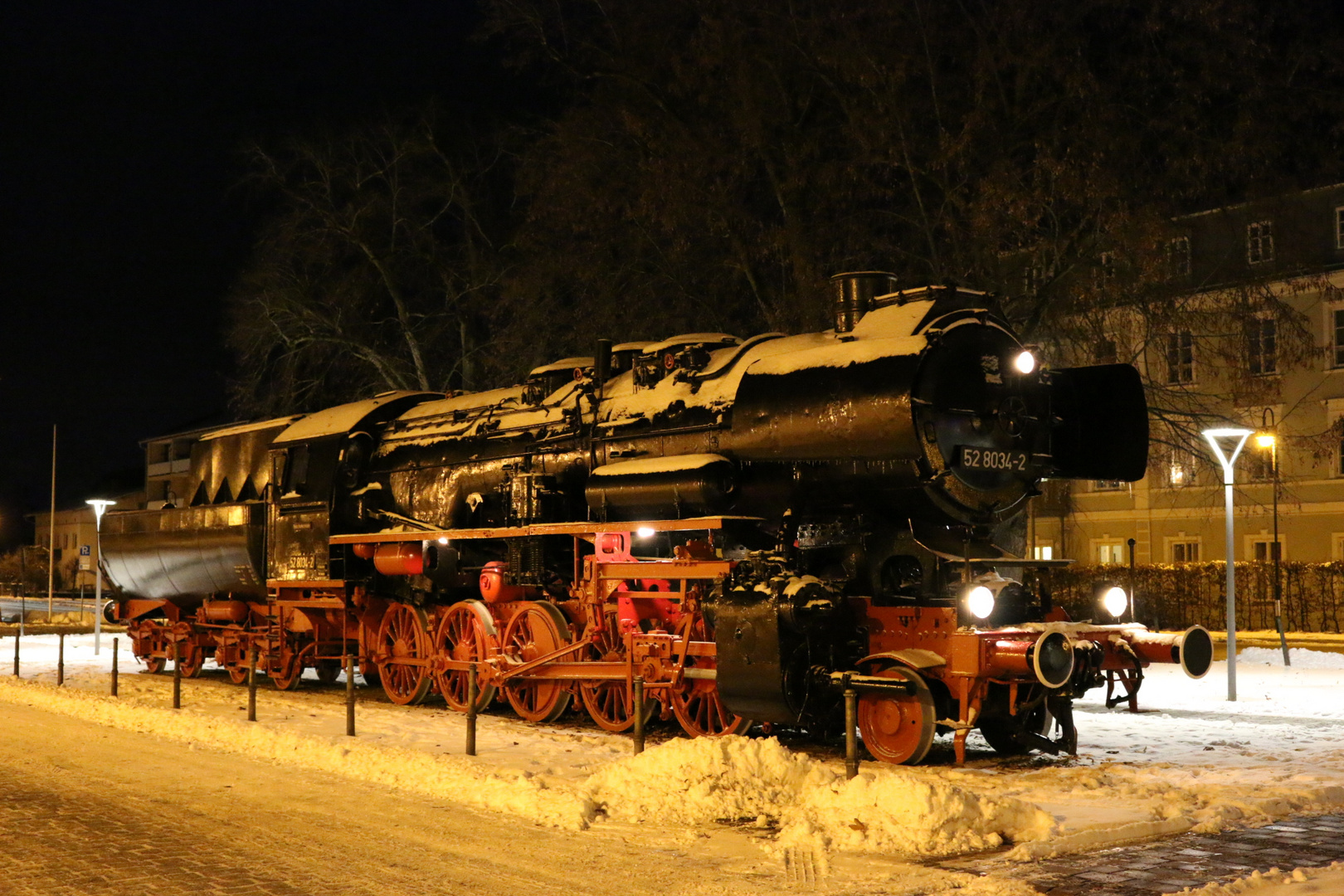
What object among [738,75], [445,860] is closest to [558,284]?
[738,75]

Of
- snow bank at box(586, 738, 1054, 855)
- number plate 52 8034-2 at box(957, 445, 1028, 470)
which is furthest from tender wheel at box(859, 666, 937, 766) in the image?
number plate 52 8034-2 at box(957, 445, 1028, 470)

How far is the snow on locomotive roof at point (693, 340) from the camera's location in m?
12.8

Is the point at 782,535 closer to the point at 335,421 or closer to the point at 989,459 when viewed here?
the point at 989,459

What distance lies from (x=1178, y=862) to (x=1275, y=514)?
63.5ft

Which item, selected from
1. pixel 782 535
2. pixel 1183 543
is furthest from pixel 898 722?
pixel 1183 543

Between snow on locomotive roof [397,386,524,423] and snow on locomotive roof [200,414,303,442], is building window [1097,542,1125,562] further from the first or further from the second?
snow on locomotive roof [200,414,303,442]

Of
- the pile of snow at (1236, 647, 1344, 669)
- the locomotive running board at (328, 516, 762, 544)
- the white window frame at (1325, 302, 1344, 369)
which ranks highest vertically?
the white window frame at (1325, 302, 1344, 369)

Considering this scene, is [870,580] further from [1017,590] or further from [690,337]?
[690,337]

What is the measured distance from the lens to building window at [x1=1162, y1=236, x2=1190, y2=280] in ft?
63.8

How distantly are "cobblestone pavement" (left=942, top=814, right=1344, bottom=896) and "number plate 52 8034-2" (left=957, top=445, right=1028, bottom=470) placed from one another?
3482mm

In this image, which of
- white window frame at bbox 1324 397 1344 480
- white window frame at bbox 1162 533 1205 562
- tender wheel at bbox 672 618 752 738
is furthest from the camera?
white window frame at bbox 1162 533 1205 562

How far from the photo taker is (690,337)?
12781mm

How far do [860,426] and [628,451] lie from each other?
320 centimetres

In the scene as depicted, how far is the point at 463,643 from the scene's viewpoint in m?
14.5
